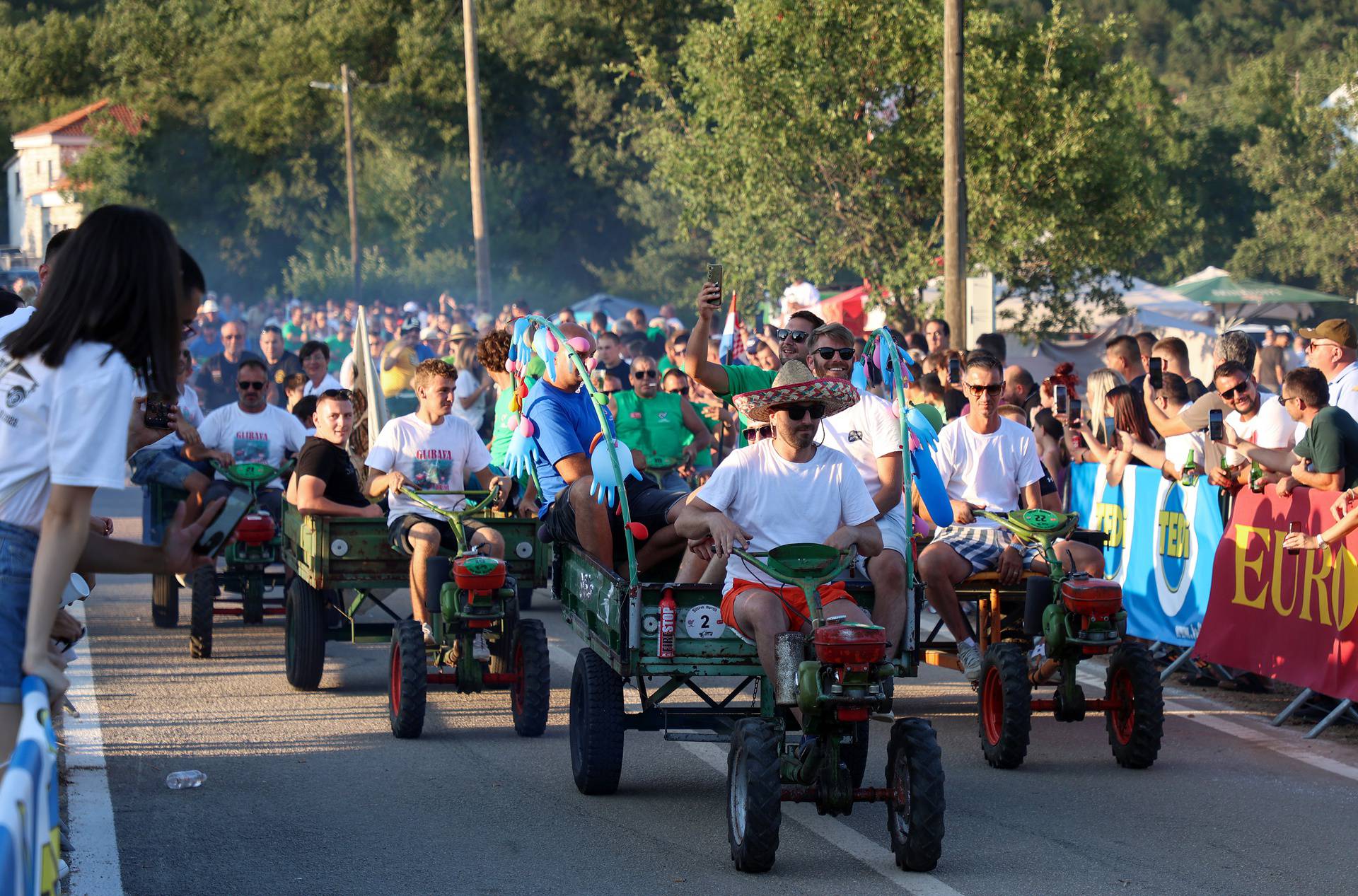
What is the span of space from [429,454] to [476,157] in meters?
19.6

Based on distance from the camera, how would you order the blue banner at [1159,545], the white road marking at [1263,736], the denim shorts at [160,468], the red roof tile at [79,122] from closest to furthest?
1. the white road marking at [1263,736]
2. the blue banner at [1159,545]
3. the denim shorts at [160,468]
4. the red roof tile at [79,122]

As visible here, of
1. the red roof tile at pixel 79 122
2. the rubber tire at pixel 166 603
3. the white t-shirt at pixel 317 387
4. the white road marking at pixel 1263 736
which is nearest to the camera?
the white road marking at pixel 1263 736

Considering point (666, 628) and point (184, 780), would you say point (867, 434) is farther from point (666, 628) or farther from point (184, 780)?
point (184, 780)

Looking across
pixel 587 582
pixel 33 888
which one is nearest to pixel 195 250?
pixel 587 582

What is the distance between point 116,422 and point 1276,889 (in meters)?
4.37

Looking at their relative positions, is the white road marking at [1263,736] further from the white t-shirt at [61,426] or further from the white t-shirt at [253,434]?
the white t-shirt at [61,426]

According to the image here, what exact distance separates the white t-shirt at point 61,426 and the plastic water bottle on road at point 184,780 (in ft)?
12.3

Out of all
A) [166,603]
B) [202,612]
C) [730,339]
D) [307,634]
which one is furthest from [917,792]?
[730,339]

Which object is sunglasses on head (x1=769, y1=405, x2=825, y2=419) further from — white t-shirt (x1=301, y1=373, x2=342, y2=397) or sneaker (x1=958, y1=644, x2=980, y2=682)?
white t-shirt (x1=301, y1=373, x2=342, y2=397)

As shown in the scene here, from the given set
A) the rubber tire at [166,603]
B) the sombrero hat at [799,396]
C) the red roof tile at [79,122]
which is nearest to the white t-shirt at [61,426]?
the sombrero hat at [799,396]

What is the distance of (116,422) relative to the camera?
13.8 ft

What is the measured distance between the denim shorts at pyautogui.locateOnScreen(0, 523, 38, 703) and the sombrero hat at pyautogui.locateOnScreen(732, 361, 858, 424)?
3.39 meters

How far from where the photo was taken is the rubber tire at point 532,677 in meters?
8.76

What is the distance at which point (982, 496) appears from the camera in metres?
9.67
